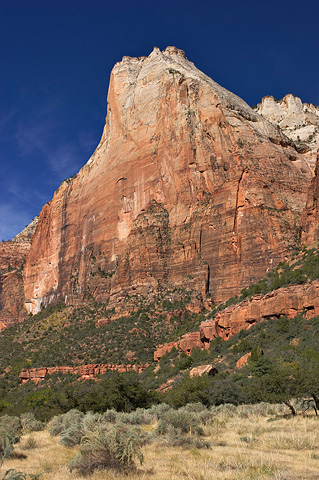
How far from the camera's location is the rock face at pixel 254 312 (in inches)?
1463

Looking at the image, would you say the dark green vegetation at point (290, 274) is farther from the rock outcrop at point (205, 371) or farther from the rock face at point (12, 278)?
the rock face at point (12, 278)

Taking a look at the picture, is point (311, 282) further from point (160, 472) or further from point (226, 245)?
point (160, 472)

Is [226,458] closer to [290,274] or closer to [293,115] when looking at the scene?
[290,274]

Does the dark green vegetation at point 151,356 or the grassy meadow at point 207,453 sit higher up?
the dark green vegetation at point 151,356

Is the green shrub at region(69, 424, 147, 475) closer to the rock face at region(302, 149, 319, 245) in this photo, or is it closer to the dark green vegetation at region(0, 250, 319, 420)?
the dark green vegetation at region(0, 250, 319, 420)

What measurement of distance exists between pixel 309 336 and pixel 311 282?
6.56m

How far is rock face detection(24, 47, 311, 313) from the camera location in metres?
55.8

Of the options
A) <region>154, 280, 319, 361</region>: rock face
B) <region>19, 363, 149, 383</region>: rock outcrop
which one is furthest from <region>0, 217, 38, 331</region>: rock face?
<region>154, 280, 319, 361</region>: rock face

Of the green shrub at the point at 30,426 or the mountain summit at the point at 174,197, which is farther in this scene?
the mountain summit at the point at 174,197

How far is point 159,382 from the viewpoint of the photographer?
40.0 meters

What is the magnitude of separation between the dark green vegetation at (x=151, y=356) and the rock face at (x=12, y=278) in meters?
11.1

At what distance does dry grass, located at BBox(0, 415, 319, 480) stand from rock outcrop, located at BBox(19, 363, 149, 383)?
34042 millimetres

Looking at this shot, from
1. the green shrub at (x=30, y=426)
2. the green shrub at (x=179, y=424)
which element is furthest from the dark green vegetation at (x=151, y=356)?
the green shrub at (x=179, y=424)

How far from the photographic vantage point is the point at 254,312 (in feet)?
135
